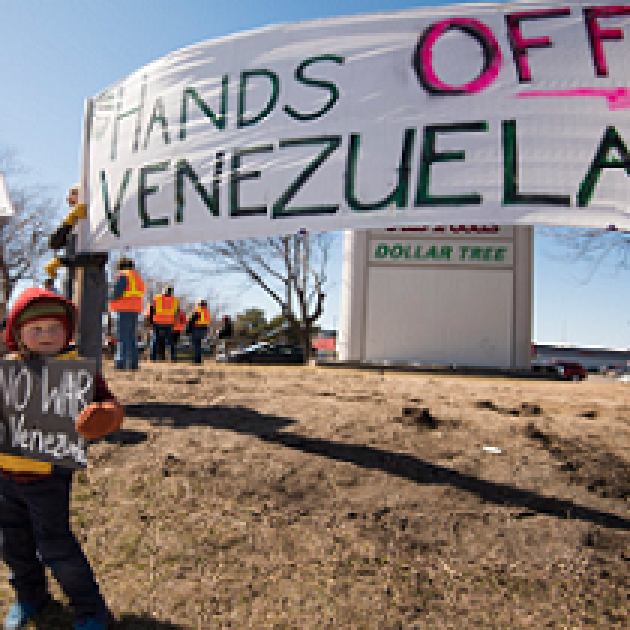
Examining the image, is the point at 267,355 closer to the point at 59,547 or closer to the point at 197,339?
→ the point at 197,339

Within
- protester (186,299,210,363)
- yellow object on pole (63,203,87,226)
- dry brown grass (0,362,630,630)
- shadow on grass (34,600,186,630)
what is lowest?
shadow on grass (34,600,186,630)

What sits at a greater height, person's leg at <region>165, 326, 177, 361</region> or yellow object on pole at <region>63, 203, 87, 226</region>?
yellow object on pole at <region>63, 203, 87, 226</region>

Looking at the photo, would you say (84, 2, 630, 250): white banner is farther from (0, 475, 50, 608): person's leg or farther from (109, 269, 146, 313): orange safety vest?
(109, 269, 146, 313): orange safety vest

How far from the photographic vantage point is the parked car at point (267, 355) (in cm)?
2203

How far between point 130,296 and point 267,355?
1511 cm

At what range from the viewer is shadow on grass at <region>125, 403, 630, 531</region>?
2.92m

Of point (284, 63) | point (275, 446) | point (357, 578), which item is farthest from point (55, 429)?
point (284, 63)

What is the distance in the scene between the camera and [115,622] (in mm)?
2129

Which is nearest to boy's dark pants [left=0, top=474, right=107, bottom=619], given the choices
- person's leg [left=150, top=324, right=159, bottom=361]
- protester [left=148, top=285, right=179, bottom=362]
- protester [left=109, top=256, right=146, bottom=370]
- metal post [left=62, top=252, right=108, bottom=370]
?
metal post [left=62, top=252, right=108, bottom=370]

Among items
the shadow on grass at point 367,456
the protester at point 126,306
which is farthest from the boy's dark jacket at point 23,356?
the protester at point 126,306

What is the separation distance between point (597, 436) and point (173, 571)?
338 centimetres

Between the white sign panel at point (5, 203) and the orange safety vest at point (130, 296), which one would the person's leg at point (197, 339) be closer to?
the orange safety vest at point (130, 296)

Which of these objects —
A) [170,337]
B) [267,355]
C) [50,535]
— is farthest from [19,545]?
[267,355]

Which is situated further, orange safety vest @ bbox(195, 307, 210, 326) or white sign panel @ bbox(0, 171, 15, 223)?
orange safety vest @ bbox(195, 307, 210, 326)
